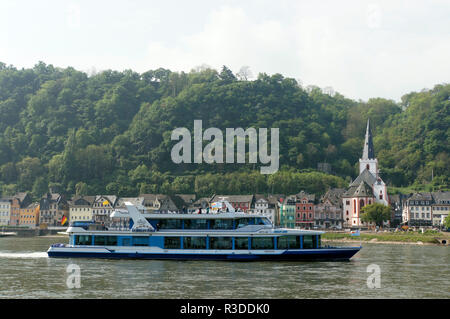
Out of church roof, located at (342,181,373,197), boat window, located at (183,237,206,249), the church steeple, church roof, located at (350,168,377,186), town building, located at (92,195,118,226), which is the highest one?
the church steeple

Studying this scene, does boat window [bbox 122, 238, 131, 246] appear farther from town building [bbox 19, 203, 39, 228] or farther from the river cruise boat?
Answer: town building [bbox 19, 203, 39, 228]

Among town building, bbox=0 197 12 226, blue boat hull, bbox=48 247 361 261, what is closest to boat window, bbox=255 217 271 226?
blue boat hull, bbox=48 247 361 261

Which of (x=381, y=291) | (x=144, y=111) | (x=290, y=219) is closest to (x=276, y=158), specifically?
(x=290, y=219)

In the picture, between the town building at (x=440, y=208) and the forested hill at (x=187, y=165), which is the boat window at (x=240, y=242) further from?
the forested hill at (x=187, y=165)

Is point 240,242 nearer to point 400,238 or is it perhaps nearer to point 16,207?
point 400,238

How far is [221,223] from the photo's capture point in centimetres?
5256

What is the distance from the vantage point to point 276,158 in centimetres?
16888

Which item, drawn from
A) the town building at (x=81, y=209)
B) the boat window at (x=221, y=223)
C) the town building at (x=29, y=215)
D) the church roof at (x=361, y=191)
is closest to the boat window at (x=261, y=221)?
the boat window at (x=221, y=223)

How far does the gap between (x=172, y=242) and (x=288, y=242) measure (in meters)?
10.1

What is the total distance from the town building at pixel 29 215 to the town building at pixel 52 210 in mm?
973

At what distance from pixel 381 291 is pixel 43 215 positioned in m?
121

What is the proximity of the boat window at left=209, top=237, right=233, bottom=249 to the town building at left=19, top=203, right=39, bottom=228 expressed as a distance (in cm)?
10191

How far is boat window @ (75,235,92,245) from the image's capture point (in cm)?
5391

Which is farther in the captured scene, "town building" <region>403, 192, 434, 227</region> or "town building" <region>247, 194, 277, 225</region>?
"town building" <region>247, 194, 277, 225</region>
